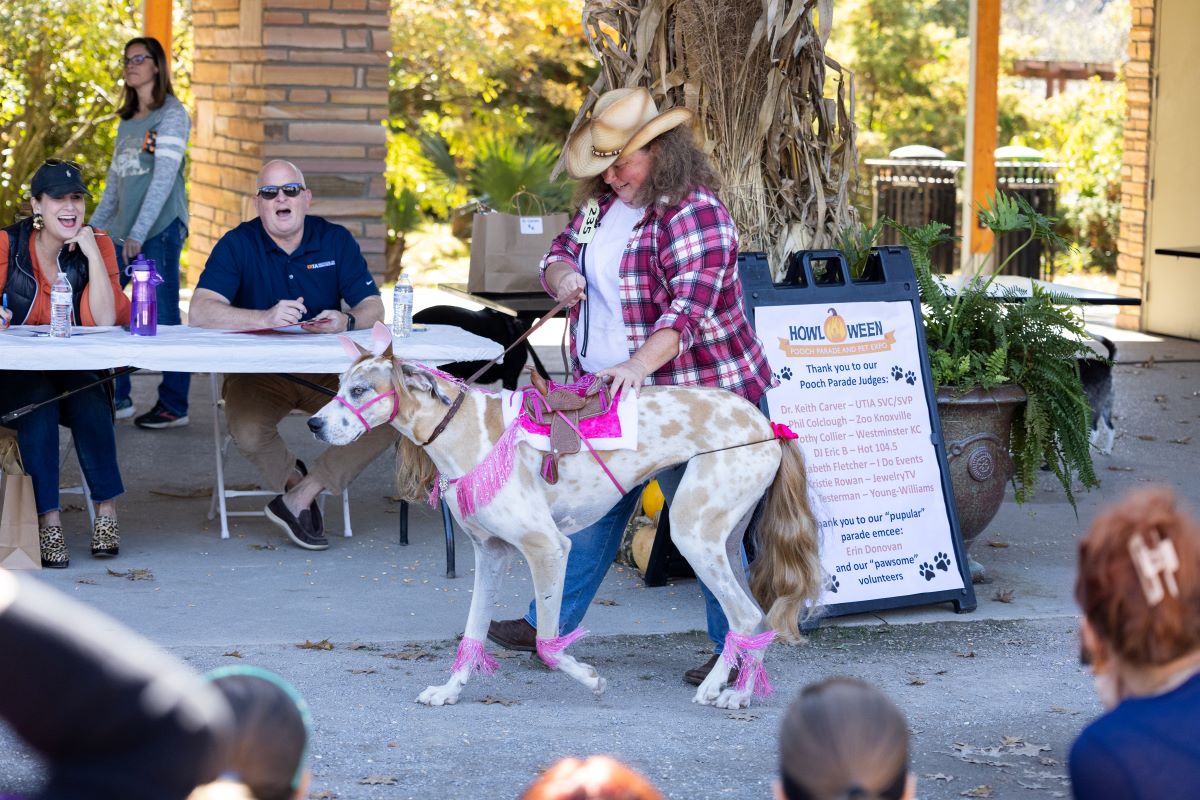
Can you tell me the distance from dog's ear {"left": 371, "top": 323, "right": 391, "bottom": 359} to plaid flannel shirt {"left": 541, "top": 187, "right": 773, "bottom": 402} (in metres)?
0.61

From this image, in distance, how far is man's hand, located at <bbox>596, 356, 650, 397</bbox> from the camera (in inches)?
174

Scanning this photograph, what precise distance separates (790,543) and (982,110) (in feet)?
29.1

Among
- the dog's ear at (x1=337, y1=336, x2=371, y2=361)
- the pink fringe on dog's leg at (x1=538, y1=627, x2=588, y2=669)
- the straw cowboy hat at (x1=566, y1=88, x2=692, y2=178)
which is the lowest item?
the pink fringe on dog's leg at (x1=538, y1=627, x2=588, y2=669)

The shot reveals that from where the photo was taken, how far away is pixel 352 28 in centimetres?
929

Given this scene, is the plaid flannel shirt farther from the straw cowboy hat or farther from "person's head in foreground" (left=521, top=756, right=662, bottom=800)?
"person's head in foreground" (left=521, top=756, right=662, bottom=800)

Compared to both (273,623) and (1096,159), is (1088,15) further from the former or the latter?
(273,623)

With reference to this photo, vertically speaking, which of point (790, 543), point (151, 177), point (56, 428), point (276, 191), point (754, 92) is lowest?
point (790, 543)

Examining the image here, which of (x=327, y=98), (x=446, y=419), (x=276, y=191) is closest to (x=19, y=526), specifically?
(x=276, y=191)

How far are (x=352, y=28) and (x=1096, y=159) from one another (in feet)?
43.5

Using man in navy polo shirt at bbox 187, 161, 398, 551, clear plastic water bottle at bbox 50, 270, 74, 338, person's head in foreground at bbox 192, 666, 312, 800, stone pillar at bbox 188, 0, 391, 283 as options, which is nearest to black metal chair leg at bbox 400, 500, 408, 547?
man in navy polo shirt at bbox 187, 161, 398, 551

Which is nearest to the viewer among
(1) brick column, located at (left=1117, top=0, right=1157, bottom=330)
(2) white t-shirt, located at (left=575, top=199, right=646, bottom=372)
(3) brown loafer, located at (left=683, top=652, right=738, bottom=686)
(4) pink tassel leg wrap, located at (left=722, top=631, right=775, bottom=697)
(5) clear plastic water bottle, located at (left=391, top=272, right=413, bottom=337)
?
(4) pink tassel leg wrap, located at (left=722, top=631, right=775, bottom=697)

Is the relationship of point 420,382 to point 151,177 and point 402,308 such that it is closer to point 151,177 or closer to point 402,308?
point 402,308

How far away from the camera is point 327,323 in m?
6.20

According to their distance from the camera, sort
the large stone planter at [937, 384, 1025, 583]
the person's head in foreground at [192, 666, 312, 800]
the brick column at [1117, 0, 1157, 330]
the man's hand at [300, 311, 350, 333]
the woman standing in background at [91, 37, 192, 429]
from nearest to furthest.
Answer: the person's head in foreground at [192, 666, 312, 800], the large stone planter at [937, 384, 1025, 583], the man's hand at [300, 311, 350, 333], the woman standing in background at [91, 37, 192, 429], the brick column at [1117, 0, 1157, 330]
